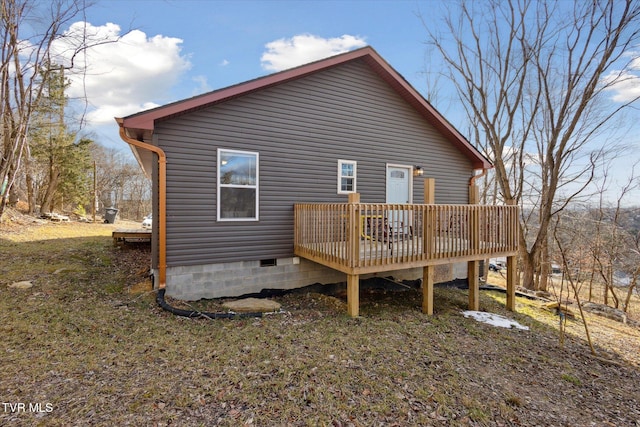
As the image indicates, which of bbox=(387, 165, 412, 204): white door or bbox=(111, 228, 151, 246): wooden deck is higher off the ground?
bbox=(387, 165, 412, 204): white door

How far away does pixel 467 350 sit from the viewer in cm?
457

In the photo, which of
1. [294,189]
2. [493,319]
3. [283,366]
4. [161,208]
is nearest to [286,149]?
[294,189]

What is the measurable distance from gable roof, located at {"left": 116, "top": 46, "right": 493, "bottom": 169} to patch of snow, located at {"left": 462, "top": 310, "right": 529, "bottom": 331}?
493 centimetres

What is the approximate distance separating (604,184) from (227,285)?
15.4 m

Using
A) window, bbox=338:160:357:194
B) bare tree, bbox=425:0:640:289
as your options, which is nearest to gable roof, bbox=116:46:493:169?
window, bbox=338:160:357:194

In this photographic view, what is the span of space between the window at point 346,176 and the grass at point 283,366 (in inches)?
112

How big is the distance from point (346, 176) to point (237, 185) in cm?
278

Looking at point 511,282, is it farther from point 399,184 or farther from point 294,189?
point 294,189

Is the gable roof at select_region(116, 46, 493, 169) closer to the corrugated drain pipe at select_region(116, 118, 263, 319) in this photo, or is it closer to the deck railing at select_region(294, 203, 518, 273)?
the corrugated drain pipe at select_region(116, 118, 263, 319)

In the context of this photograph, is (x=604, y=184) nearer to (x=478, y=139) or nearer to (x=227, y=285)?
(x=478, y=139)

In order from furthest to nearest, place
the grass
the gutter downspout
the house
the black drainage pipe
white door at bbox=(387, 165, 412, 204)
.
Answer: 1. white door at bbox=(387, 165, 412, 204)
2. the house
3. the gutter downspout
4. the black drainage pipe
5. the grass

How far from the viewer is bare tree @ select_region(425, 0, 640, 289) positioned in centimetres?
1123

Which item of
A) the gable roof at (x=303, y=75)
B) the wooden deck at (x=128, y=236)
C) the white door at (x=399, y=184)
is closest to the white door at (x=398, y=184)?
the white door at (x=399, y=184)

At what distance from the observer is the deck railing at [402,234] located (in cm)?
523
